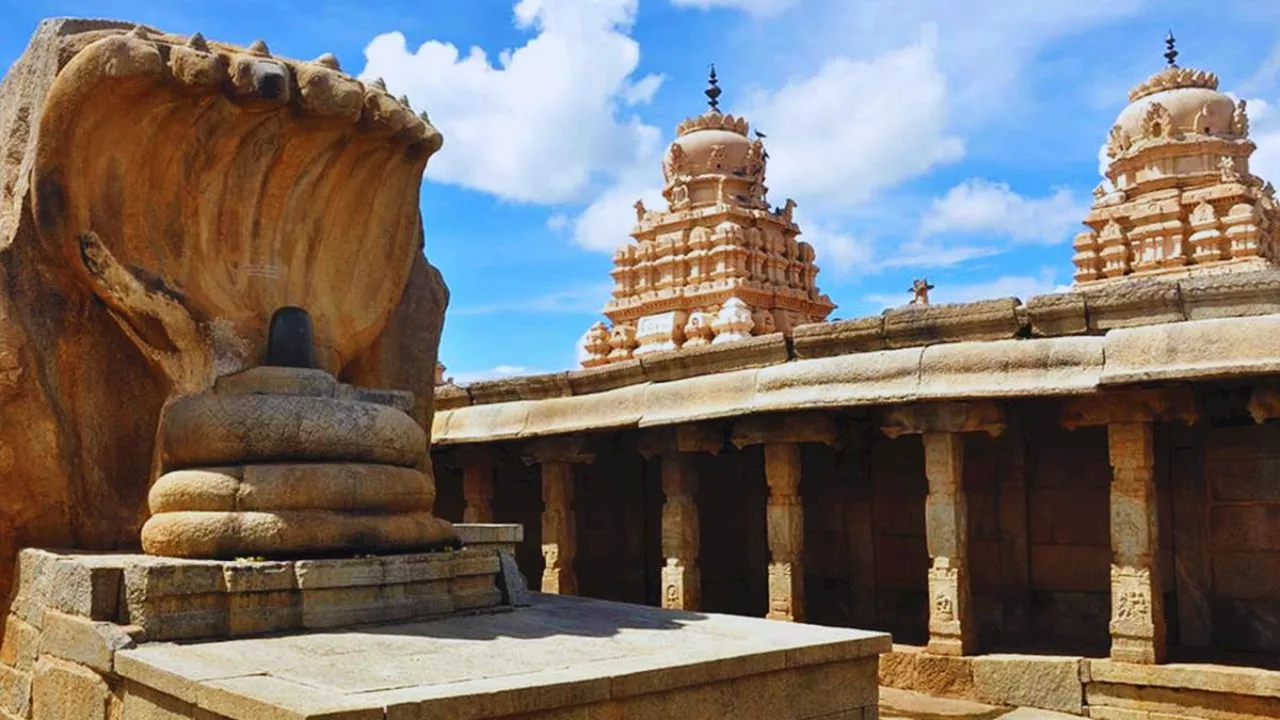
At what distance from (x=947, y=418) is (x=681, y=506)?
9.13 ft

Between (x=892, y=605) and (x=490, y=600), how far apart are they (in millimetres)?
5000

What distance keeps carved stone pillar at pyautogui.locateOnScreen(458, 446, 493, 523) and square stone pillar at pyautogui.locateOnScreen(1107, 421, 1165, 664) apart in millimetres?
6606

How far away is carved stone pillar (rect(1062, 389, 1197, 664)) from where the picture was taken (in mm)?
7859

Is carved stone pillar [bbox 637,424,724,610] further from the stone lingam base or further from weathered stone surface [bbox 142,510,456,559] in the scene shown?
weathered stone surface [bbox 142,510,456,559]

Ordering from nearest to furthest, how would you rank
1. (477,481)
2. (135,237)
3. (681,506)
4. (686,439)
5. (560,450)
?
(135,237) → (686,439) → (681,506) → (560,450) → (477,481)

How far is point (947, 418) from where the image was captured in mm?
8633

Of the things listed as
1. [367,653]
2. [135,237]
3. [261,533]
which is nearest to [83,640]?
[261,533]

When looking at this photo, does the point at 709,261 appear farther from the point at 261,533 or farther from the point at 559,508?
the point at 261,533

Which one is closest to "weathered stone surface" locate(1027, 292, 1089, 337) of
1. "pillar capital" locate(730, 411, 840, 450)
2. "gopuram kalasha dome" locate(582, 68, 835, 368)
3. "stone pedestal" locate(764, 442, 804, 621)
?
"pillar capital" locate(730, 411, 840, 450)

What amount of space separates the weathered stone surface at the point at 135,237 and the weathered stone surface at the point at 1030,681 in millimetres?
5006

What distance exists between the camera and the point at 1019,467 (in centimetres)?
975

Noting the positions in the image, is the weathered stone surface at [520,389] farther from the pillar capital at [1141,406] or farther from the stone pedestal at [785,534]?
the pillar capital at [1141,406]

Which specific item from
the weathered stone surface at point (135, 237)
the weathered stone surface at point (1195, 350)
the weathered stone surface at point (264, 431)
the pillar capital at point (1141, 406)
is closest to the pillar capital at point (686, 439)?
the pillar capital at point (1141, 406)

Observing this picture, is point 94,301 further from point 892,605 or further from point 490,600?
point 892,605
